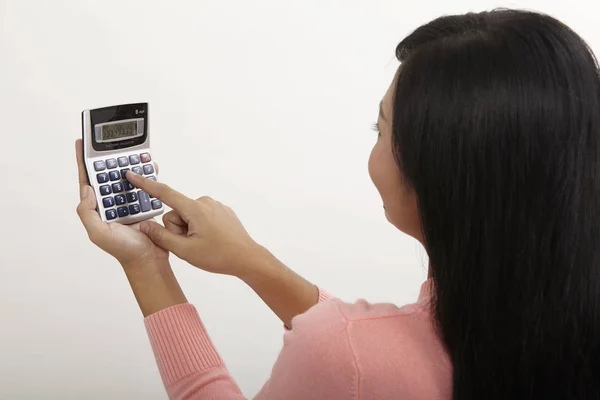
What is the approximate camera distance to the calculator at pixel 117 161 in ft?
2.30

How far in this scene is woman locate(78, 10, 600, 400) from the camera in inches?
17.8

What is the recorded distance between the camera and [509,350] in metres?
0.48

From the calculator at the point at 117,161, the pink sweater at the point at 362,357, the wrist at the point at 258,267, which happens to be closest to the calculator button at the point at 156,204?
the calculator at the point at 117,161

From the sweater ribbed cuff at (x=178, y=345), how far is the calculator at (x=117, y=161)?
0.39 feet

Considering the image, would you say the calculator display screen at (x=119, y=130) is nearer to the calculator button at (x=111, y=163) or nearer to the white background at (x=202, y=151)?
the calculator button at (x=111, y=163)

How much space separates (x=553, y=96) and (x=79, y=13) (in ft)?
2.41

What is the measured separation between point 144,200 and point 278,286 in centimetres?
16

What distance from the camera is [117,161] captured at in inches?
28.3

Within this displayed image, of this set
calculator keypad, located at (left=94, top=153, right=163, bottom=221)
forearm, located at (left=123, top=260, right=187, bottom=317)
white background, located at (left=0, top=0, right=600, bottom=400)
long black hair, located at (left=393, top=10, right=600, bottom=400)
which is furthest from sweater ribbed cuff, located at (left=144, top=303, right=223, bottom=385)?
white background, located at (left=0, top=0, right=600, bottom=400)

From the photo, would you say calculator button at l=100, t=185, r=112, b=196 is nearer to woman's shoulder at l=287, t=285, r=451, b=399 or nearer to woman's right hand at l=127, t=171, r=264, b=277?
woman's right hand at l=127, t=171, r=264, b=277

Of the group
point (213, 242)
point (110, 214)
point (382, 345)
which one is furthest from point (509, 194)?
point (110, 214)

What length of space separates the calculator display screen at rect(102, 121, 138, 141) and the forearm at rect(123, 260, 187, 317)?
0.13 meters

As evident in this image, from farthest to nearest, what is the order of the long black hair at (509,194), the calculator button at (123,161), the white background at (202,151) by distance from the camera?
the white background at (202,151) → the calculator button at (123,161) → the long black hair at (509,194)

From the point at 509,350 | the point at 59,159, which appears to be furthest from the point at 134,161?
the point at 509,350
